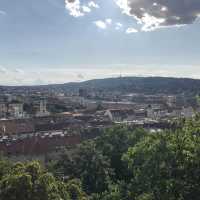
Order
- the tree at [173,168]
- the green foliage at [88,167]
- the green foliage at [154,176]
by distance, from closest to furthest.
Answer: the tree at [173,168] → the green foliage at [154,176] → the green foliage at [88,167]

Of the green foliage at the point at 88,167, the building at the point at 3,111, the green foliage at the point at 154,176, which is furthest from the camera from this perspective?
the building at the point at 3,111

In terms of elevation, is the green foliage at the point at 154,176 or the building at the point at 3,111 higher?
the green foliage at the point at 154,176

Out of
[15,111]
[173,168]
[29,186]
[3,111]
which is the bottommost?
[3,111]

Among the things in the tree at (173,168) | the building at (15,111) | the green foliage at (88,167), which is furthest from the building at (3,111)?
the tree at (173,168)

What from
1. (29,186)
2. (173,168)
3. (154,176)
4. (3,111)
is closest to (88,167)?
(154,176)

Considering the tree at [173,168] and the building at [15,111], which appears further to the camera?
the building at [15,111]

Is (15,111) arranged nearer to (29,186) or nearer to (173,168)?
(29,186)

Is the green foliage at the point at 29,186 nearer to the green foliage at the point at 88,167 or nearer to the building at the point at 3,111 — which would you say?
the green foliage at the point at 88,167

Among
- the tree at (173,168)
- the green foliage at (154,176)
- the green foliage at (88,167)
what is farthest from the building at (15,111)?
the tree at (173,168)

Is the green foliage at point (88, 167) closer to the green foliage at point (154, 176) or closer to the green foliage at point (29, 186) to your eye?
the green foliage at point (154, 176)

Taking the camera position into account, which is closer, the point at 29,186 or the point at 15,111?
the point at 29,186

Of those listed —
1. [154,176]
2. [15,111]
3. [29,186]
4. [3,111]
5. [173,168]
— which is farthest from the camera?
[3,111]

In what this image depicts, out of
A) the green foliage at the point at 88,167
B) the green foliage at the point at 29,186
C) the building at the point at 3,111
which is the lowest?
the building at the point at 3,111
